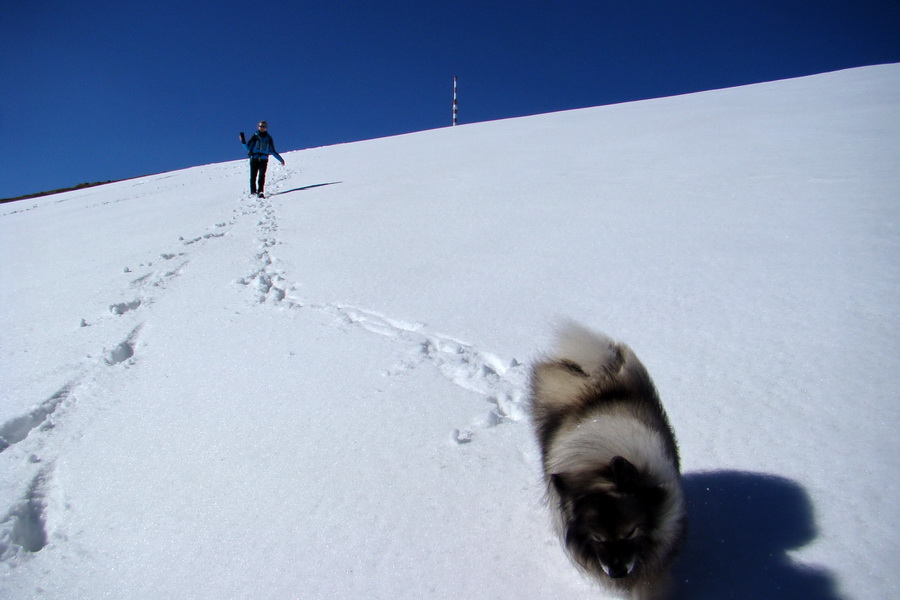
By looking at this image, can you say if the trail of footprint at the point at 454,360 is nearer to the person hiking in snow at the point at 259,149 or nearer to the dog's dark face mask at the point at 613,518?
the dog's dark face mask at the point at 613,518

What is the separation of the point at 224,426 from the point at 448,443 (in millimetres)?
1307

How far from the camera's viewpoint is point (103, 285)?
16.8 ft

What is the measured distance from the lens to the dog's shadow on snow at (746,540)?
57.5 inches

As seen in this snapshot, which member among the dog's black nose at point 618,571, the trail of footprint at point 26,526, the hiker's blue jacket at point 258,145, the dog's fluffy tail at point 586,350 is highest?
the hiker's blue jacket at point 258,145

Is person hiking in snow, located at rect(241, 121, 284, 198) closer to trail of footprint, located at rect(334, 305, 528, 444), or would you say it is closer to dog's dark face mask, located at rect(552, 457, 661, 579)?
trail of footprint, located at rect(334, 305, 528, 444)

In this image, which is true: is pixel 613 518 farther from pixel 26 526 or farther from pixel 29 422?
pixel 29 422

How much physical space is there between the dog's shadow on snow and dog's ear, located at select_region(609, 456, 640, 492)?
45 centimetres

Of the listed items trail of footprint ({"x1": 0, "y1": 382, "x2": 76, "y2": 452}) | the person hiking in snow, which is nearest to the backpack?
the person hiking in snow

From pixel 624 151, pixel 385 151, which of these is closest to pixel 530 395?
pixel 624 151

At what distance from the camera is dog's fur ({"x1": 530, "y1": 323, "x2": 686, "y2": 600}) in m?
1.26

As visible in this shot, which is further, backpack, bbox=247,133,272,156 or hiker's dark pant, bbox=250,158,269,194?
hiker's dark pant, bbox=250,158,269,194

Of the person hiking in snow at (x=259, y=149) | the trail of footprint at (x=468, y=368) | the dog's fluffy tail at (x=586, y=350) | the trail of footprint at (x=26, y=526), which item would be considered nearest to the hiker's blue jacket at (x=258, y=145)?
the person hiking in snow at (x=259, y=149)

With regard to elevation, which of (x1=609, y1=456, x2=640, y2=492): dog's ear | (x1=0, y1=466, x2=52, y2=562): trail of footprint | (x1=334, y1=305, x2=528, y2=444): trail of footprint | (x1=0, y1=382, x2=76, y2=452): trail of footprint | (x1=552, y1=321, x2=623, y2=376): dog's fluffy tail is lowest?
(x1=0, y1=466, x2=52, y2=562): trail of footprint

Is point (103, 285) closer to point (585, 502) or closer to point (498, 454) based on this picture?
point (498, 454)
